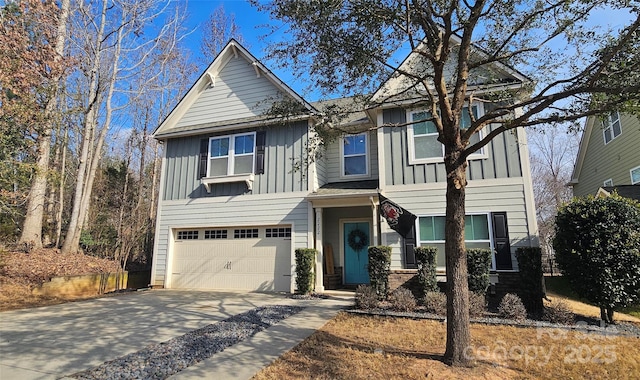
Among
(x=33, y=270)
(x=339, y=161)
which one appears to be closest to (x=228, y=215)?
(x=339, y=161)

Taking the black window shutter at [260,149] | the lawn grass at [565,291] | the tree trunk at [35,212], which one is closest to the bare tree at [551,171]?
the lawn grass at [565,291]

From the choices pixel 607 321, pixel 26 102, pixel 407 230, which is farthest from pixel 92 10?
pixel 607 321

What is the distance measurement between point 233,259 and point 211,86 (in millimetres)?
6622

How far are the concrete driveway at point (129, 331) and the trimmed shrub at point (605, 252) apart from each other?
5072mm

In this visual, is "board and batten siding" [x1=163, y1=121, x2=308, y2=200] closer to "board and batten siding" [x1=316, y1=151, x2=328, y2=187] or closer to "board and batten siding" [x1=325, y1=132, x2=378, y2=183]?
"board and batten siding" [x1=316, y1=151, x2=328, y2=187]

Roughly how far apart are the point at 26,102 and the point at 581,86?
12348 mm

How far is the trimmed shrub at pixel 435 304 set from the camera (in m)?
7.05

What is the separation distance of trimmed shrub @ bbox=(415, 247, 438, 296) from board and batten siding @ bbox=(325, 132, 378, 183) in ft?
12.2

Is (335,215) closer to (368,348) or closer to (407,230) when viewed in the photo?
(407,230)

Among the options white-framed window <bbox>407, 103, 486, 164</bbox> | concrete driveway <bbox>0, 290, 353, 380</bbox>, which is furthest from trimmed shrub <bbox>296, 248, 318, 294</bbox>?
white-framed window <bbox>407, 103, 486, 164</bbox>

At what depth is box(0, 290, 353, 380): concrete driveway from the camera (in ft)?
14.5

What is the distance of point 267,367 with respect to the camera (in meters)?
4.34

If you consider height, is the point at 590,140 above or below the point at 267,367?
above

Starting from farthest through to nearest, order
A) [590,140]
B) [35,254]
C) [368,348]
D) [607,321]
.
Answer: [590,140] → [35,254] → [607,321] → [368,348]
